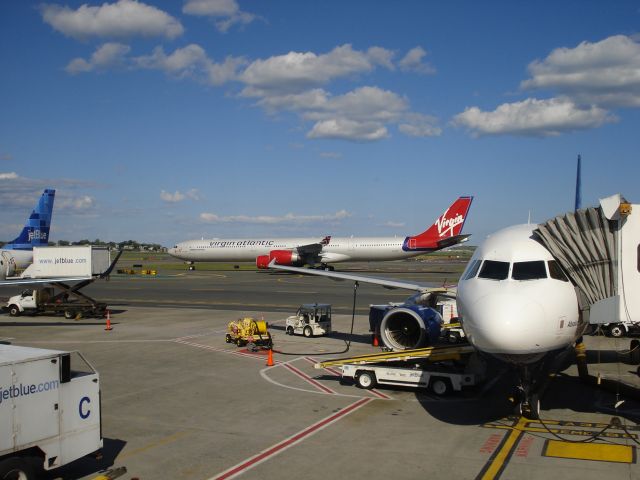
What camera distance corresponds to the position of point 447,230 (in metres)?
76.3

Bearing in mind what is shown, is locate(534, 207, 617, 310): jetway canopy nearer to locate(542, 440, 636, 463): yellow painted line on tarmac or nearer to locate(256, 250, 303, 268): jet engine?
locate(542, 440, 636, 463): yellow painted line on tarmac

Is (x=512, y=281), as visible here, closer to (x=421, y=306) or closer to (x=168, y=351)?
(x=421, y=306)

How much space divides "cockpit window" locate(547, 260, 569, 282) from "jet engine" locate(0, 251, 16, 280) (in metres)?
35.5

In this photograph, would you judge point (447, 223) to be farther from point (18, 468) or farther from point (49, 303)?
point (18, 468)

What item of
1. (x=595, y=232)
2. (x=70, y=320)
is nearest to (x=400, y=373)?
(x=595, y=232)

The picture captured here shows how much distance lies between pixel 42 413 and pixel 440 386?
10.4 meters

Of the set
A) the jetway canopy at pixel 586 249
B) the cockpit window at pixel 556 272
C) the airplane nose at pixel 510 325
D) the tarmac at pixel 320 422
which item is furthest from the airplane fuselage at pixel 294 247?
the airplane nose at pixel 510 325

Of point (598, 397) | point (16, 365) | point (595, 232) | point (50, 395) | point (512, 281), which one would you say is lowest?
point (598, 397)

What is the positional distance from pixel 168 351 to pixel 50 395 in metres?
14.0

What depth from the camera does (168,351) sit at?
77.7 feet

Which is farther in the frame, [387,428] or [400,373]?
[400,373]

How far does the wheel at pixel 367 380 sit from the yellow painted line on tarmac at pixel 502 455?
479 centimetres

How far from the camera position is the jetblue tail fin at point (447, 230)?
7519cm

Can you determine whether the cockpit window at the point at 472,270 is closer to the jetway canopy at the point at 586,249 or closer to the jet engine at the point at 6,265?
the jetway canopy at the point at 586,249
